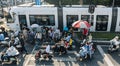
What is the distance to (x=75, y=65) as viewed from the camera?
15.2 metres

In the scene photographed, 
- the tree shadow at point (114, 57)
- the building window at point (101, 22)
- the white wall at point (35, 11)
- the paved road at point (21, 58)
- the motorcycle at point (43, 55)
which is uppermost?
the white wall at point (35, 11)

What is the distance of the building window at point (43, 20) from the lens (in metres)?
23.2

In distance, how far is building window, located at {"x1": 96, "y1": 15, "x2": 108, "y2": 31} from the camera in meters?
23.0

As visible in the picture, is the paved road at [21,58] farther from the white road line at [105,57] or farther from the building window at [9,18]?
the white road line at [105,57]

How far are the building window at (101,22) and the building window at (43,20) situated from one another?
528 centimetres

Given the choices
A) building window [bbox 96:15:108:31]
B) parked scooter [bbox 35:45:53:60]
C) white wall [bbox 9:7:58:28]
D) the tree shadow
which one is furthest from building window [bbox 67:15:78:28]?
parked scooter [bbox 35:45:53:60]

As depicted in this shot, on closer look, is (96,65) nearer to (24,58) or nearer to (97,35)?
(24,58)

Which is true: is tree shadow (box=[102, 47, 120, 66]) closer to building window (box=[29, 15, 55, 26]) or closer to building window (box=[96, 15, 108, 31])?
building window (box=[96, 15, 108, 31])

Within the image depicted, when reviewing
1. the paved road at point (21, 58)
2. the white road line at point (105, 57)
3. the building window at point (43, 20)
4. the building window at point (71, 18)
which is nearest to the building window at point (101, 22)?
the building window at point (71, 18)

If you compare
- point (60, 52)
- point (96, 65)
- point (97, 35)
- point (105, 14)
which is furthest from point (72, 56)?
point (105, 14)

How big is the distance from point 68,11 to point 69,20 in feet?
3.57

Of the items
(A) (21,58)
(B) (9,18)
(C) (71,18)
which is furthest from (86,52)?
(B) (9,18)

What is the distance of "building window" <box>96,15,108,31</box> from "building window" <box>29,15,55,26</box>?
5.28m

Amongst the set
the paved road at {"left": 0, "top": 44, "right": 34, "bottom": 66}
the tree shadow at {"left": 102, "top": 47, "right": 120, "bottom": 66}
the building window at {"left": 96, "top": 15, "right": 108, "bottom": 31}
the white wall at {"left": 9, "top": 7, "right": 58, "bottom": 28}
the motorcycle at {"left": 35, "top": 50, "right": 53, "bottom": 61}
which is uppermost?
the white wall at {"left": 9, "top": 7, "right": 58, "bottom": 28}
